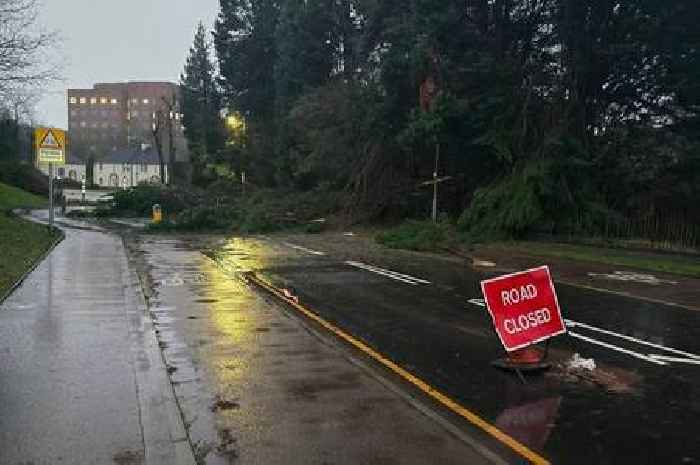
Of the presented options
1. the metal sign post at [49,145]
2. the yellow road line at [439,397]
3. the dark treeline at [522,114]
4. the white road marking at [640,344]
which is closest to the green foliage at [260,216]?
the dark treeline at [522,114]

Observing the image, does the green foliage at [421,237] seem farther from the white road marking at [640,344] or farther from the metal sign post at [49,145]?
the white road marking at [640,344]

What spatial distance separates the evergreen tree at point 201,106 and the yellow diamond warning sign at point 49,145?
150ft

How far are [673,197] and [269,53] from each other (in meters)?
44.2

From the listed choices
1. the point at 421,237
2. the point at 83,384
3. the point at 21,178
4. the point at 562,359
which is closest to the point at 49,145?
the point at 421,237

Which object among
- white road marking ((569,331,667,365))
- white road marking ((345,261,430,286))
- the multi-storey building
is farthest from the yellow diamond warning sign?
the multi-storey building

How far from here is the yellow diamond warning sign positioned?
75.4 feet

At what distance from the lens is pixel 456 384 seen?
299 inches

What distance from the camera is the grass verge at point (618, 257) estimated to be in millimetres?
17844

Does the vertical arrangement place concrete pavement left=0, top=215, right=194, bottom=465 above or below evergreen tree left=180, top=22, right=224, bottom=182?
below

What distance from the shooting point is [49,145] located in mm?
23094

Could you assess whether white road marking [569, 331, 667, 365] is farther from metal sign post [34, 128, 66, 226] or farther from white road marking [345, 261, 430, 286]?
metal sign post [34, 128, 66, 226]

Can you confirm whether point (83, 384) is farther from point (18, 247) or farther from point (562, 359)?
point (18, 247)

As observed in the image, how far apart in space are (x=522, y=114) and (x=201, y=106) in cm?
6147

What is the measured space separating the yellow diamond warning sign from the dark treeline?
471 inches
